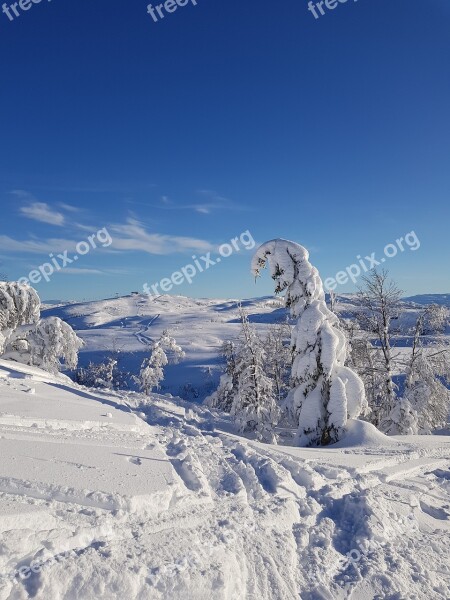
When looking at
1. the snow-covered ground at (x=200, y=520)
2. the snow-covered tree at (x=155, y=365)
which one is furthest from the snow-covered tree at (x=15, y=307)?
the snow-covered tree at (x=155, y=365)

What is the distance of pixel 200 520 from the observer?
4.54 meters

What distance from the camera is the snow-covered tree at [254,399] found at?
16.5m

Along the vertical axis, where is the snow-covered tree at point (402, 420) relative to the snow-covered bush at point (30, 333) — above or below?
below

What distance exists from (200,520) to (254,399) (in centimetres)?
1312

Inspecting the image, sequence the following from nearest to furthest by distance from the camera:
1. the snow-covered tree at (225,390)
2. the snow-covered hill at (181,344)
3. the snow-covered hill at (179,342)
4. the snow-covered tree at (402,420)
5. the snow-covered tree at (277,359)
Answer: the snow-covered tree at (402,420), the snow-covered tree at (225,390), the snow-covered tree at (277,359), the snow-covered hill at (181,344), the snow-covered hill at (179,342)

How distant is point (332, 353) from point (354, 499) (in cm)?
672

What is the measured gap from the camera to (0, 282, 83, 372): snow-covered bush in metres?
16.9

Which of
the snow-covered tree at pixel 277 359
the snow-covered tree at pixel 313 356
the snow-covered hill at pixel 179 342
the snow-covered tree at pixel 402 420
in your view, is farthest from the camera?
the snow-covered hill at pixel 179 342

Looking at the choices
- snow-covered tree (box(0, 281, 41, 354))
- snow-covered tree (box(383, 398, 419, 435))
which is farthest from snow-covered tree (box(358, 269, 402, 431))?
snow-covered tree (box(0, 281, 41, 354))

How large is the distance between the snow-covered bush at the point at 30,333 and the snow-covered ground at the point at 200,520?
10058mm

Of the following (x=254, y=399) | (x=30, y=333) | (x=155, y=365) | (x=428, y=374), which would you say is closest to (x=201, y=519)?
(x=254, y=399)

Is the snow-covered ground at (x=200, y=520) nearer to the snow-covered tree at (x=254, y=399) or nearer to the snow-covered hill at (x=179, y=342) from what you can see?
the snow-covered hill at (x=179, y=342)

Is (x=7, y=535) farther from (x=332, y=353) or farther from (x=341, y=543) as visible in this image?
(x=332, y=353)

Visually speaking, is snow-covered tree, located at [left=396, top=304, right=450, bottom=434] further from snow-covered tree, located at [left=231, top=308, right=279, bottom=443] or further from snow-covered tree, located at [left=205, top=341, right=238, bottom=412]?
snow-covered tree, located at [left=205, top=341, right=238, bottom=412]
